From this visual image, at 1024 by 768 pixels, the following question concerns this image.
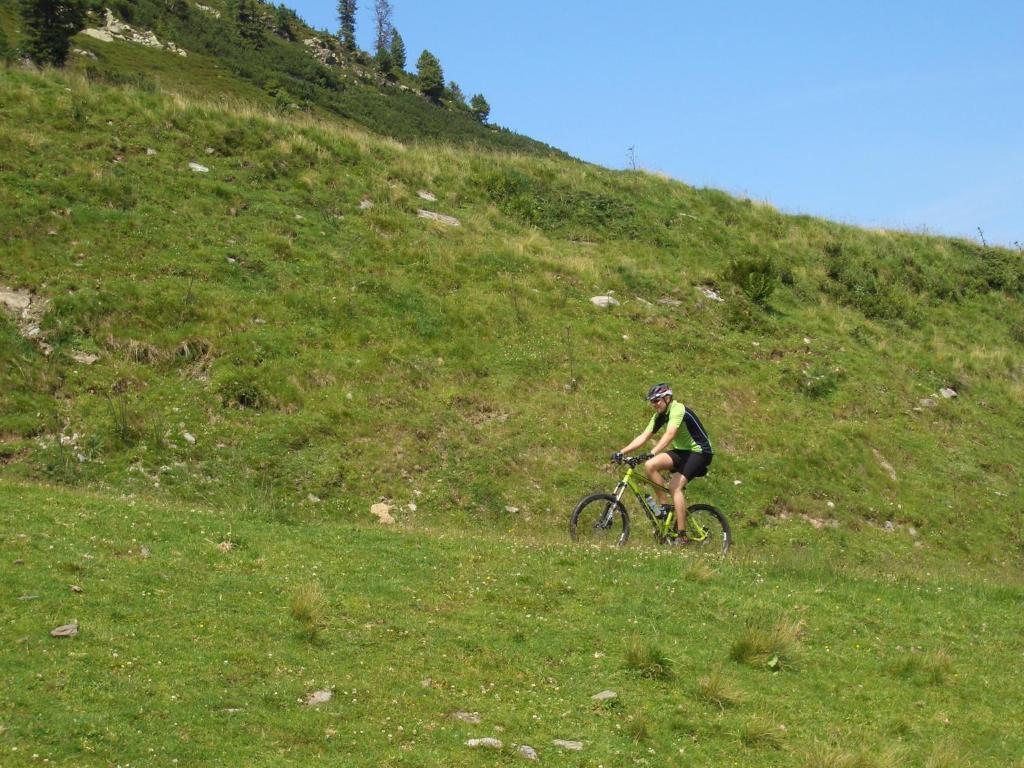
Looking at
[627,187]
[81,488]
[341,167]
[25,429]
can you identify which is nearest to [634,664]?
[81,488]

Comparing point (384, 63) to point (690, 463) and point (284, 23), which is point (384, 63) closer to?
point (284, 23)

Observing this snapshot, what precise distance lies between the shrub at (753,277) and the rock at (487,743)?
24.7 metres

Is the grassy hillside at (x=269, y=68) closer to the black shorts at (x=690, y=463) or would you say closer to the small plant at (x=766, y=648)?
the black shorts at (x=690, y=463)

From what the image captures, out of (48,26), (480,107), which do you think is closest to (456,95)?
(480,107)

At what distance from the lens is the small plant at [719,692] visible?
9039 mm

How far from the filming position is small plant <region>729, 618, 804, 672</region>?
10.1 m

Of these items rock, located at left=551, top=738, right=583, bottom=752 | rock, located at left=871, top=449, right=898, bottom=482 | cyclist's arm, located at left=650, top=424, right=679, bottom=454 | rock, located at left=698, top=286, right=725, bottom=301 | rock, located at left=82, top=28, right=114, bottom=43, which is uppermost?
rock, located at left=82, top=28, right=114, bottom=43

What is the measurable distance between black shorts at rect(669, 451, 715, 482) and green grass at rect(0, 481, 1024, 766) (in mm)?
1436

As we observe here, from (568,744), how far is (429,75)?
7062 inches

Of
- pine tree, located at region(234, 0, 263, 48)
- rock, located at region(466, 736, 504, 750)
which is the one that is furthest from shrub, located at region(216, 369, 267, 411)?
pine tree, located at region(234, 0, 263, 48)

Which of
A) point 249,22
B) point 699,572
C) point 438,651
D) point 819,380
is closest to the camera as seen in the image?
point 438,651

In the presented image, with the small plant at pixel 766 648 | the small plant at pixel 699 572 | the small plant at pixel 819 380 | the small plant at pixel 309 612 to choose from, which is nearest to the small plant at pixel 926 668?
the small plant at pixel 766 648

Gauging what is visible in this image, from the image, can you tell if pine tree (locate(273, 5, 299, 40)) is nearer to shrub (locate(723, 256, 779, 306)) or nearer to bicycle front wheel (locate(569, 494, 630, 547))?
shrub (locate(723, 256, 779, 306))

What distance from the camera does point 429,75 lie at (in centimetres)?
17425
